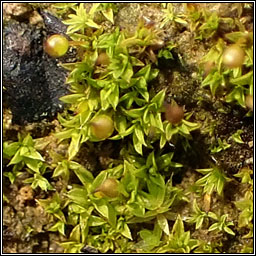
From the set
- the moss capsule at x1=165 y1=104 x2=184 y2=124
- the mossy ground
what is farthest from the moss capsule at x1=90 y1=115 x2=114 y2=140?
the moss capsule at x1=165 y1=104 x2=184 y2=124

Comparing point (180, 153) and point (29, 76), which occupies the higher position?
point (29, 76)

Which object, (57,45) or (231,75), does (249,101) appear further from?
(57,45)

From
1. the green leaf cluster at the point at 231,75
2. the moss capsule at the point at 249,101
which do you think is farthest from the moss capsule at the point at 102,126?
the moss capsule at the point at 249,101

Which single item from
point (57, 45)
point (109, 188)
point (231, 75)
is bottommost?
point (109, 188)

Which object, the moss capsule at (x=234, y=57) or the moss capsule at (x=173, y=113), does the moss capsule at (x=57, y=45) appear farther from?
the moss capsule at (x=234, y=57)

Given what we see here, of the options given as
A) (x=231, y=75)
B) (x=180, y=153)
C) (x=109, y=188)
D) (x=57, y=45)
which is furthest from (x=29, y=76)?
(x=231, y=75)

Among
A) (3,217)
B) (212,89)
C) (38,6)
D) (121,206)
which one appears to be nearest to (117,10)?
(38,6)
